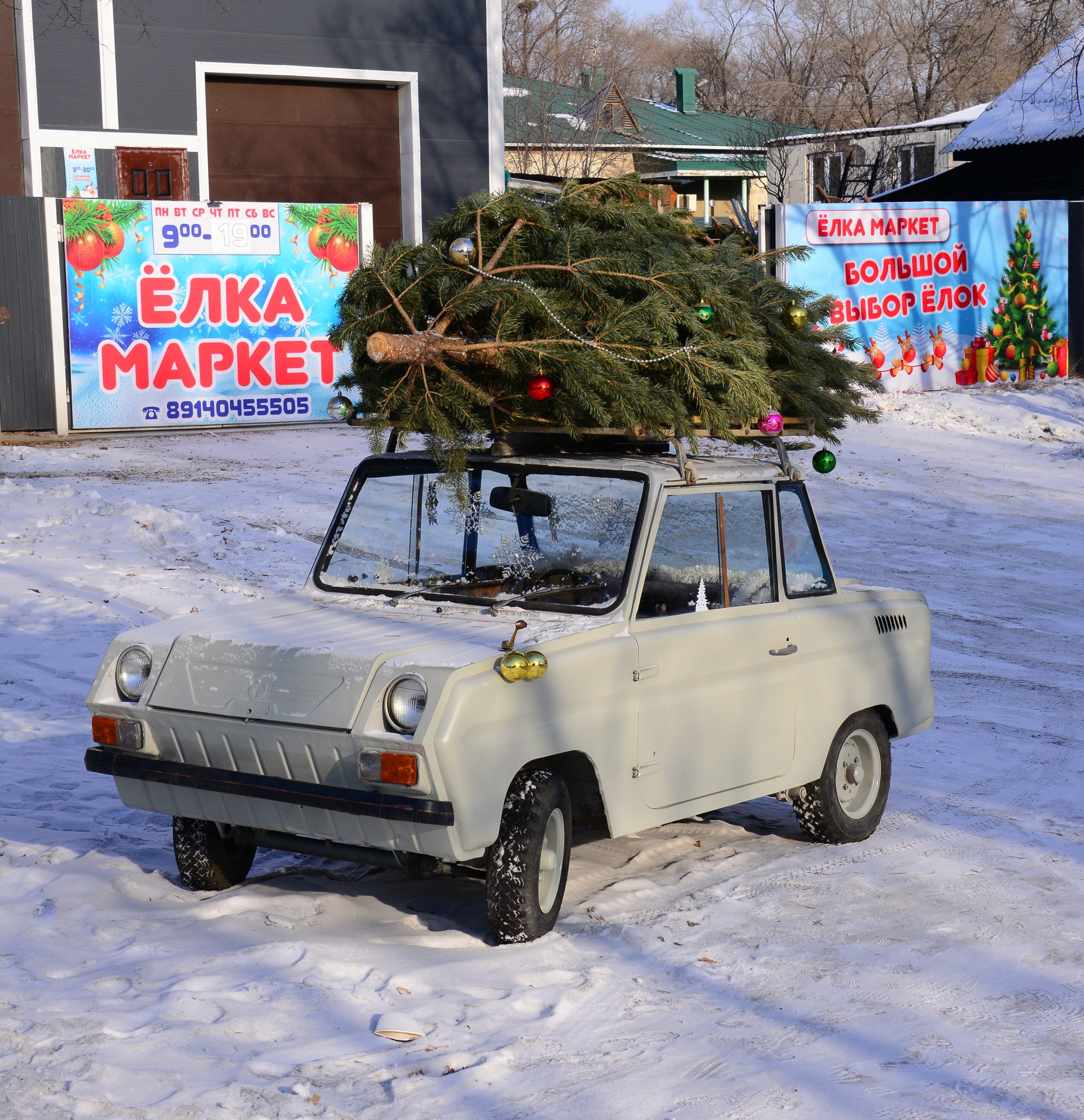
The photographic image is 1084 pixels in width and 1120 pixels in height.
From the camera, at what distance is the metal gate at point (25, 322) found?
1630 cm

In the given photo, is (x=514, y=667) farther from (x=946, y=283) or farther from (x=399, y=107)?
(x=399, y=107)

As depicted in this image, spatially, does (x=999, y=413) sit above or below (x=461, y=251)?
below

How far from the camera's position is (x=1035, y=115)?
2914 centimetres

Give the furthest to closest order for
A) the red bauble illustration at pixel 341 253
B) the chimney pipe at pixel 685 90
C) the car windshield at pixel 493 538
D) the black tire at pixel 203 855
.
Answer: the chimney pipe at pixel 685 90 < the red bauble illustration at pixel 341 253 < the car windshield at pixel 493 538 < the black tire at pixel 203 855

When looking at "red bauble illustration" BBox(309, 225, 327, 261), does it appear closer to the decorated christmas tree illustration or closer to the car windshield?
the decorated christmas tree illustration

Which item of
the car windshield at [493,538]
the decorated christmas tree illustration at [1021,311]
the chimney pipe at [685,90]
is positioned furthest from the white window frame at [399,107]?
the chimney pipe at [685,90]

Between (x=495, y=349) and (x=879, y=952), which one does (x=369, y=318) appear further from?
(x=879, y=952)

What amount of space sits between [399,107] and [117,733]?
1919 centimetres

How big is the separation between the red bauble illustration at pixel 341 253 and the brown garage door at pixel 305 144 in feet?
14.3

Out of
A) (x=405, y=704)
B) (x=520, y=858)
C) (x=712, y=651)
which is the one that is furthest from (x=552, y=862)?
(x=712, y=651)

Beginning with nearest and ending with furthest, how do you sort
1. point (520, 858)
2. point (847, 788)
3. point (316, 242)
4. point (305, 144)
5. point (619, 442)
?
Result: point (520, 858)
point (619, 442)
point (847, 788)
point (316, 242)
point (305, 144)

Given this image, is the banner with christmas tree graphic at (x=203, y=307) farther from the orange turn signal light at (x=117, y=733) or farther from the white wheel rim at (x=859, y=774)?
the orange turn signal light at (x=117, y=733)

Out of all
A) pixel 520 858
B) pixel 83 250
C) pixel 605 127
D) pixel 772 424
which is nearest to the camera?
pixel 520 858

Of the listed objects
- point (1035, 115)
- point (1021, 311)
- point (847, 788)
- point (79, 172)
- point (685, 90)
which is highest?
point (685, 90)
